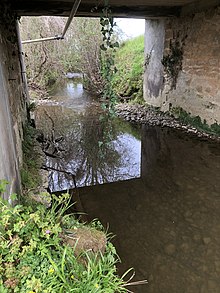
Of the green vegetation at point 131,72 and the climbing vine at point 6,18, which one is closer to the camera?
the climbing vine at point 6,18

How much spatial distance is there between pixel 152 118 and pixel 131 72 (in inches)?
108

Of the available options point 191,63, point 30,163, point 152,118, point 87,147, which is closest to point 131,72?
point 152,118

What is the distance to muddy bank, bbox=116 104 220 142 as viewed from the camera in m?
5.80

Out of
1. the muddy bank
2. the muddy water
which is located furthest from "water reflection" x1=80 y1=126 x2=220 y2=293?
the muddy bank

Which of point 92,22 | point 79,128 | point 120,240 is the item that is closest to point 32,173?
point 120,240

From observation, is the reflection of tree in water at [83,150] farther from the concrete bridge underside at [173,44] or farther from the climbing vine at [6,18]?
the climbing vine at [6,18]

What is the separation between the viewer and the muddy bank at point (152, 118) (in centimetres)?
580

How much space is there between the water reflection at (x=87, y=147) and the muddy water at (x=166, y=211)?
48mm

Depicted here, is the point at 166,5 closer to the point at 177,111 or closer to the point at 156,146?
the point at 177,111

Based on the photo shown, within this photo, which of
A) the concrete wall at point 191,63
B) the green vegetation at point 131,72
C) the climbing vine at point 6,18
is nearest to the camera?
the climbing vine at point 6,18

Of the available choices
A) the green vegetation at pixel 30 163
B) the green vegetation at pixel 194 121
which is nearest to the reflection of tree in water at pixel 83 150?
the green vegetation at pixel 30 163

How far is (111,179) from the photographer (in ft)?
13.2

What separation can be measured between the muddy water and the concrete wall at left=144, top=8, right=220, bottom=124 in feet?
3.45

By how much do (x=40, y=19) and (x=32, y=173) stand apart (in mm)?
8905
